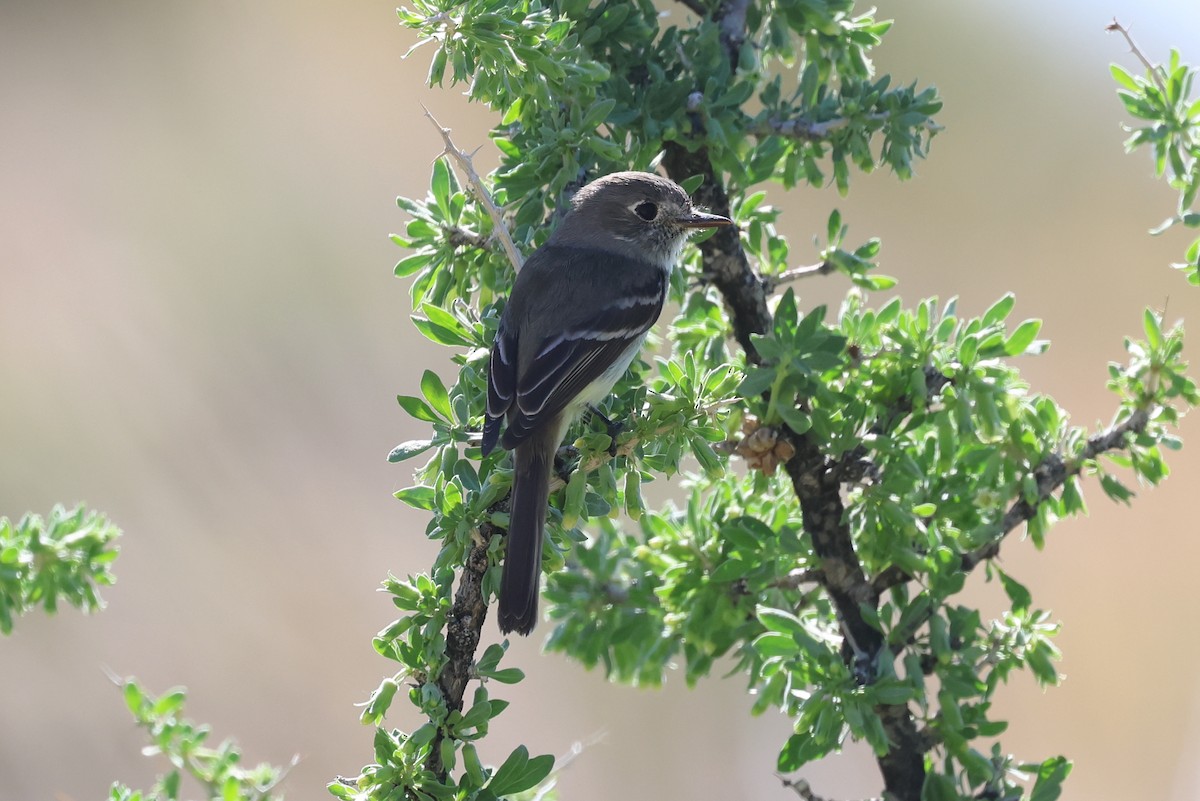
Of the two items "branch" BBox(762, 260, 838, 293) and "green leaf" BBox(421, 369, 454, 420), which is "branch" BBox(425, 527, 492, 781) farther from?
"branch" BBox(762, 260, 838, 293)

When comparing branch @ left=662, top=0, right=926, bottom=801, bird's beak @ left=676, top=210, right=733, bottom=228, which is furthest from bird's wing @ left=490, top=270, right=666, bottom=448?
branch @ left=662, top=0, right=926, bottom=801

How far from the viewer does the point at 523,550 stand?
1.87m

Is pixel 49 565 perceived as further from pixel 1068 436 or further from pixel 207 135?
pixel 207 135

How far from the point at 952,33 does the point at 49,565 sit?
647 centimetres

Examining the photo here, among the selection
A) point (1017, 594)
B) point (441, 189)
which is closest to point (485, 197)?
point (441, 189)

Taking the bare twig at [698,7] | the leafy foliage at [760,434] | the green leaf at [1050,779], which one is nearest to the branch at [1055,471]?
the leafy foliage at [760,434]

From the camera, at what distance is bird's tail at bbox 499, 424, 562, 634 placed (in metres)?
1.86

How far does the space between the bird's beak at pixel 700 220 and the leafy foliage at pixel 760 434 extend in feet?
0.17

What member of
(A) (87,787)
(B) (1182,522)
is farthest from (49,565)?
(B) (1182,522)

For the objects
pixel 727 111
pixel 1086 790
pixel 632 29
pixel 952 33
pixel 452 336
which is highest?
pixel 952 33

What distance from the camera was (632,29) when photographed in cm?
235

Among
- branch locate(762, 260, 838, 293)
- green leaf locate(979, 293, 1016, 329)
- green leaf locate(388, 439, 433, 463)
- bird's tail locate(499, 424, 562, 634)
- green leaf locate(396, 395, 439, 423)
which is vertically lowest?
bird's tail locate(499, 424, 562, 634)

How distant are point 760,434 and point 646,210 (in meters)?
1.25

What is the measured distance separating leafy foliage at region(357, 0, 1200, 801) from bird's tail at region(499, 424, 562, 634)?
40mm
